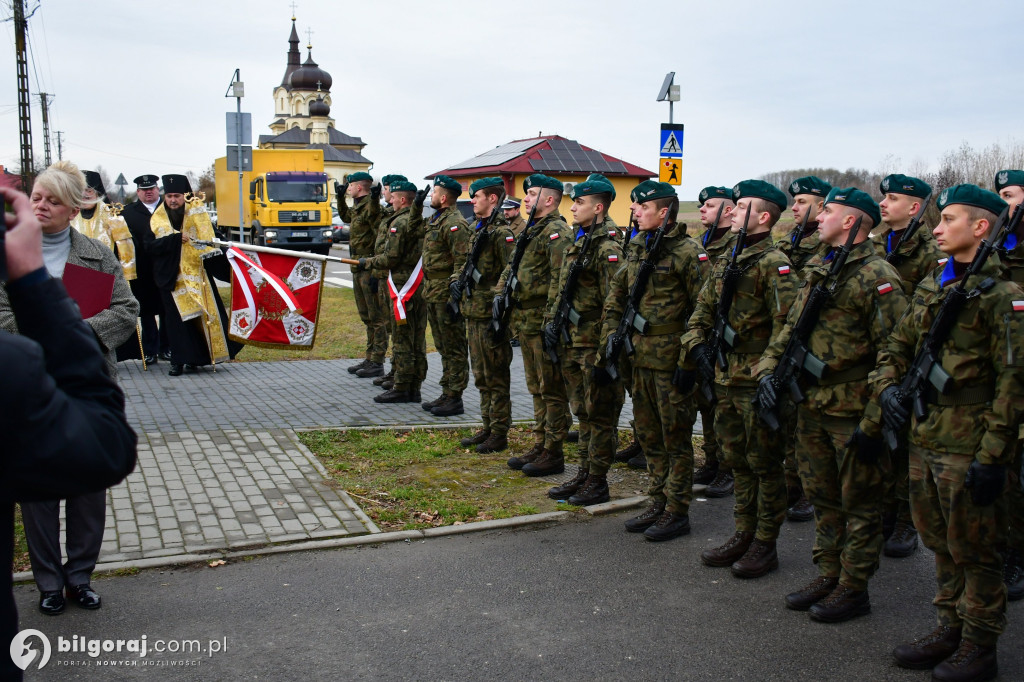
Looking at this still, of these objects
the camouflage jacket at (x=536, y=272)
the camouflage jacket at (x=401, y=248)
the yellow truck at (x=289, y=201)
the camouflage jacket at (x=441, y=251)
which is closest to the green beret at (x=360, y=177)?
the camouflage jacket at (x=401, y=248)

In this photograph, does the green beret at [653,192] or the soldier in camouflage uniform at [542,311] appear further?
the soldier in camouflage uniform at [542,311]

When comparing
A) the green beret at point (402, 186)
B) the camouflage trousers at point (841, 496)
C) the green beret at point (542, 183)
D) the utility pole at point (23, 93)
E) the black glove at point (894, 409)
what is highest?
the utility pole at point (23, 93)

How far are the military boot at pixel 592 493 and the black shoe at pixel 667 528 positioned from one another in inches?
24.4

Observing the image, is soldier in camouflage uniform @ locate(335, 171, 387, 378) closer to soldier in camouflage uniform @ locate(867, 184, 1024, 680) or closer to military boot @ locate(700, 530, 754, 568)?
military boot @ locate(700, 530, 754, 568)

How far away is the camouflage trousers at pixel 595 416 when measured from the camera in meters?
6.27

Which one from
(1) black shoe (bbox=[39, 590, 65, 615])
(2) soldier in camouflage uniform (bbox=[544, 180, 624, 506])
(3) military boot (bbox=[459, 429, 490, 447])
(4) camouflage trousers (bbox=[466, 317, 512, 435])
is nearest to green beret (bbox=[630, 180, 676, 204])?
(2) soldier in camouflage uniform (bbox=[544, 180, 624, 506])

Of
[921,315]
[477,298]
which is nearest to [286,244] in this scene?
[477,298]

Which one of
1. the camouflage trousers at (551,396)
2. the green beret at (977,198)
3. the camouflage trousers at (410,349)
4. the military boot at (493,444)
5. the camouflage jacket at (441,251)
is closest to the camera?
the green beret at (977,198)

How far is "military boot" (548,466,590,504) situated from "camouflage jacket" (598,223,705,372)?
118 cm

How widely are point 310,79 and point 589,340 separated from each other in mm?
100406

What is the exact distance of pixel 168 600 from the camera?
15.3 ft

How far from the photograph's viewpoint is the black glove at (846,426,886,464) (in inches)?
167

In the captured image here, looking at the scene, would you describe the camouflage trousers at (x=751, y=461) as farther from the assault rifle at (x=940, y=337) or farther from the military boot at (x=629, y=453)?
the military boot at (x=629, y=453)

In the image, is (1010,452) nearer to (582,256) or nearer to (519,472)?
(582,256)
